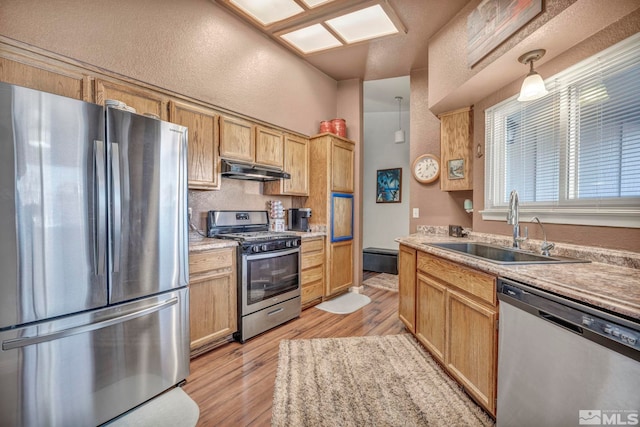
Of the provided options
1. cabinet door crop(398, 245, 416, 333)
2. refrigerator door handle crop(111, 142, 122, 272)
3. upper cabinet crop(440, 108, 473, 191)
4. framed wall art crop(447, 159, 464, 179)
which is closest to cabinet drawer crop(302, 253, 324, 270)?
cabinet door crop(398, 245, 416, 333)

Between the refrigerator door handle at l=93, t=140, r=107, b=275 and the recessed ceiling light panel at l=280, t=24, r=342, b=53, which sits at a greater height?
the recessed ceiling light panel at l=280, t=24, r=342, b=53

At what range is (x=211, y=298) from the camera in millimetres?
2297

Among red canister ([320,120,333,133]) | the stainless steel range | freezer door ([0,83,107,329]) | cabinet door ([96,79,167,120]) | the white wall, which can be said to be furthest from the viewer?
the white wall

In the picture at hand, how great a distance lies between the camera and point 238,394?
1821 mm

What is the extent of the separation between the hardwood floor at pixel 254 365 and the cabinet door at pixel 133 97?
2055mm

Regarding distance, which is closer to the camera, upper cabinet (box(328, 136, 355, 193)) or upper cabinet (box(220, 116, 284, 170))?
upper cabinet (box(220, 116, 284, 170))

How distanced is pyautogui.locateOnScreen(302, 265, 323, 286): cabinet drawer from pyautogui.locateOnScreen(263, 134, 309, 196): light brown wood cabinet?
0.97 metres

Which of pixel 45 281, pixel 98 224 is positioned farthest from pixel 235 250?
pixel 45 281

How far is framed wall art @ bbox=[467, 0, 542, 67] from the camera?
5.62 ft

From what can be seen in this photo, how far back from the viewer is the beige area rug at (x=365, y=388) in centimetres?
159

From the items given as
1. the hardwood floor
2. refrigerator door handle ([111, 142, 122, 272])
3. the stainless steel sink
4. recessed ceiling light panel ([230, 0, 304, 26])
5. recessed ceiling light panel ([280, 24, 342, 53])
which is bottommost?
the hardwood floor

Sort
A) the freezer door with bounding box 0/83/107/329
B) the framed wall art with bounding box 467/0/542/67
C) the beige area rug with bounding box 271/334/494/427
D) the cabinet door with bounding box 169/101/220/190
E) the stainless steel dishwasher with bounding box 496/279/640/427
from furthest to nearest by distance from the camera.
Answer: the cabinet door with bounding box 169/101/220/190 < the framed wall art with bounding box 467/0/542/67 < the beige area rug with bounding box 271/334/494/427 < the freezer door with bounding box 0/83/107/329 < the stainless steel dishwasher with bounding box 496/279/640/427

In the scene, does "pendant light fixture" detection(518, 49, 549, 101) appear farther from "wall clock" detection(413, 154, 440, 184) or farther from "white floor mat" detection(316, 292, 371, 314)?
"white floor mat" detection(316, 292, 371, 314)

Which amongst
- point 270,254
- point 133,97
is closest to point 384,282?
point 270,254
